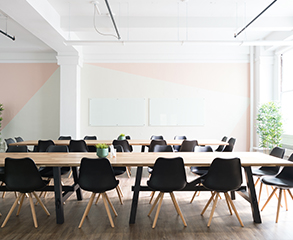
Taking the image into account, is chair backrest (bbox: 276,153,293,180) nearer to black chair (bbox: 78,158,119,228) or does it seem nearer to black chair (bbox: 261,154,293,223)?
black chair (bbox: 261,154,293,223)

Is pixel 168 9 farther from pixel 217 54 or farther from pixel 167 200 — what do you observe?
pixel 167 200

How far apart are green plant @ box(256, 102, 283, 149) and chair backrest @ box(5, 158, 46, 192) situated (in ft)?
19.5

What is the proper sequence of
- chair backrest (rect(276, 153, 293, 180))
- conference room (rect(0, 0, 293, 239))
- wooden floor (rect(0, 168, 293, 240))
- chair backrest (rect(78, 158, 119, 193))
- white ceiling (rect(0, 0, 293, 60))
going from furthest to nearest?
conference room (rect(0, 0, 293, 239)) → white ceiling (rect(0, 0, 293, 60)) → chair backrest (rect(276, 153, 293, 180)) → chair backrest (rect(78, 158, 119, 193)) → wooden floor (rect(0, 168, 293, 240))

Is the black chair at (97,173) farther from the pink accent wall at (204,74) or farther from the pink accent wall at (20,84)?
the pink accent wall at (20,84)

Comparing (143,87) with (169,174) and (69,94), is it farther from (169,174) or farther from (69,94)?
(169,174)

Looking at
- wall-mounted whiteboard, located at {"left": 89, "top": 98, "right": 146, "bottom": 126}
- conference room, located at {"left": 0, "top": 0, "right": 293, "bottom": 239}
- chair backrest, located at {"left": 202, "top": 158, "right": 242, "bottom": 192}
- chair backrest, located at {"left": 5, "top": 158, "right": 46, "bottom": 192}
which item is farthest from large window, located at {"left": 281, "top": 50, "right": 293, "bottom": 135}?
chair backrest, located at {"left": 5, "top": 158, "right": 46, "bottom": 192}

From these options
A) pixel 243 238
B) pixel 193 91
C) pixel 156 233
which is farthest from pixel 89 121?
pixel 243 238

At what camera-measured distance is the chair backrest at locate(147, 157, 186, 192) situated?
9.79 feet

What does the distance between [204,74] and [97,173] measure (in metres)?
6.08

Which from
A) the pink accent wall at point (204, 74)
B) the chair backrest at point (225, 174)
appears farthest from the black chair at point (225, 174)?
the pink accent wall at point (204, 74)

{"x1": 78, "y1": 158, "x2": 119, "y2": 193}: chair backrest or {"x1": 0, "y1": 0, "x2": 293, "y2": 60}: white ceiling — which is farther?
{"x1": 0, "y1": 0, "x2": 293, "y2": 60}: white ceiling

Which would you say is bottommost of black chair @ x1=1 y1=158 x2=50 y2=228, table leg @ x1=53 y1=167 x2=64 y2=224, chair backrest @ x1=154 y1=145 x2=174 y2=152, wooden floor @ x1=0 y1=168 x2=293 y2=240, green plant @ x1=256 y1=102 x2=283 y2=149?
wooden floor @ x1=0 y1=168 x2=293 y2=240

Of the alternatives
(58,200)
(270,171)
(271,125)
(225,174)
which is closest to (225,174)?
(225,174)

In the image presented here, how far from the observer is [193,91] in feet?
26.2
